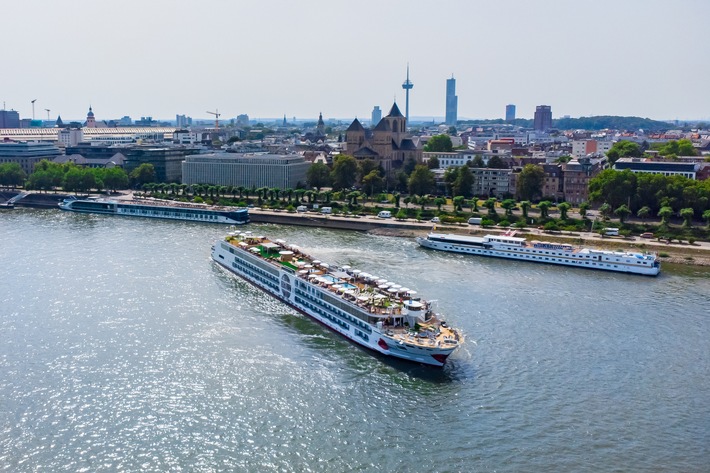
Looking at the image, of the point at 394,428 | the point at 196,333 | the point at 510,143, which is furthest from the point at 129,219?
the point at 510,143

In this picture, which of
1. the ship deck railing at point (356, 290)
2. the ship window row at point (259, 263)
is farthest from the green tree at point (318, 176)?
the ship window row at point (259, 263)

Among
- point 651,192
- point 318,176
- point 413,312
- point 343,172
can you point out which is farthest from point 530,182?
point 413,312

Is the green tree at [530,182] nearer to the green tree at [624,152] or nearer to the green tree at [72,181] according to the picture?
the green tree at [624,152]

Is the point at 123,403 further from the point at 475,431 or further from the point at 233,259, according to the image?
the point at 233,259

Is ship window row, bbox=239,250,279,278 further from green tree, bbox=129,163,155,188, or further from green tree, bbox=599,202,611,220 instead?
green tree, bbox=129,163,155,188

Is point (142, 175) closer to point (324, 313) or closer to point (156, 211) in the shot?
point (156, 211)
